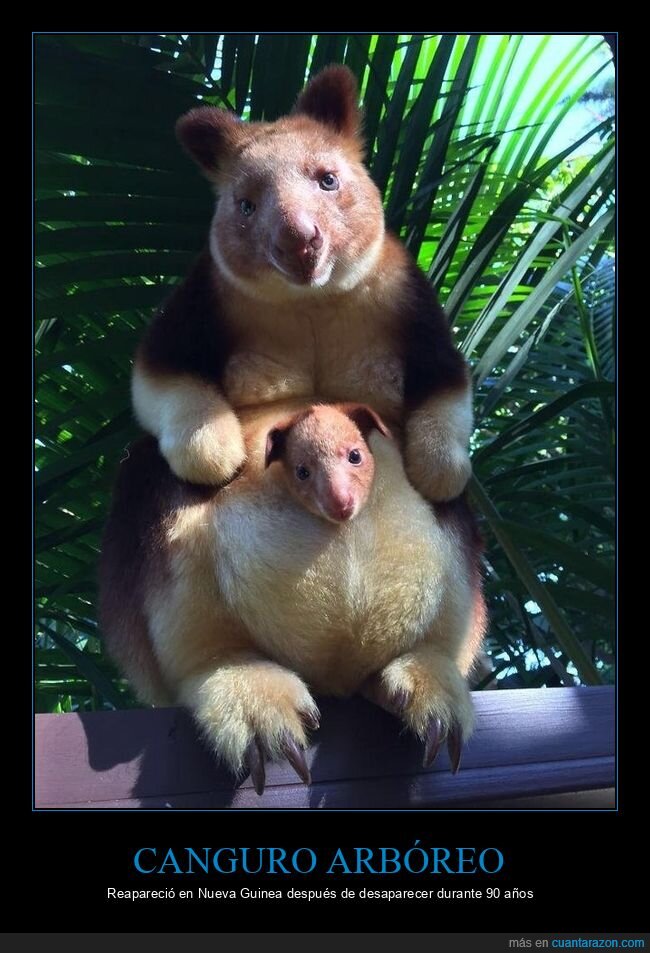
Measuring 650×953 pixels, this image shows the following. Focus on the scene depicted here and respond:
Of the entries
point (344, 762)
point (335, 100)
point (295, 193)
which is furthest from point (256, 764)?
point (335, 100)

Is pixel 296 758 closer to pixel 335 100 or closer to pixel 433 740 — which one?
pixel 433 740

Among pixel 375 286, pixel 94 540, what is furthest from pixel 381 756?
pixel 94 540

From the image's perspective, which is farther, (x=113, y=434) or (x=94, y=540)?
(x=94, y=540)

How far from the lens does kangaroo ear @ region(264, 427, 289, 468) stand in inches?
94.7

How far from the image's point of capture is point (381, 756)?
228cm

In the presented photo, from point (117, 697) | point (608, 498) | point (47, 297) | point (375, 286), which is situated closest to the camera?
point (375, 286)

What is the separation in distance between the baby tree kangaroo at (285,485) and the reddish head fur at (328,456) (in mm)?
15

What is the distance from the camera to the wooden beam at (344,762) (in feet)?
7.09

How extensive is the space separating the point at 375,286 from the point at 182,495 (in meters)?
0.70

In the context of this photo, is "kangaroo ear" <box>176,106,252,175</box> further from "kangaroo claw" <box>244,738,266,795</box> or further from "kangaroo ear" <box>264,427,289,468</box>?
"kangaroo claw" <box>244,738,266,795</box>

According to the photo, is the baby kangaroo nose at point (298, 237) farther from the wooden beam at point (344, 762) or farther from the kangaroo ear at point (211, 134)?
the wooden beam at point (344, 762)

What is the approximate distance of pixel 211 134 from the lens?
2.79 meters

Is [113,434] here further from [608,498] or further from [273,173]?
[608,498]

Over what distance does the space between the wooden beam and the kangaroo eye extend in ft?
3.96
